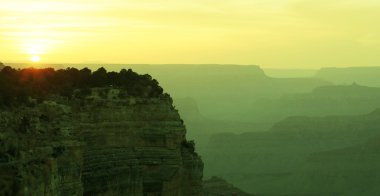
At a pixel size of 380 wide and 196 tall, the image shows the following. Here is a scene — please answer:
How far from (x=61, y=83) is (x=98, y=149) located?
3293 millimetres

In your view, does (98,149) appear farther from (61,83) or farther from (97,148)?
(61,83)

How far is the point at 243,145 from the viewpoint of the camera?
129 m

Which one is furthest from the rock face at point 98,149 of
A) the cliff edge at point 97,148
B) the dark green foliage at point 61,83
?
the dark green foliage at point 61,83

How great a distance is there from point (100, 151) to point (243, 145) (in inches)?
4149

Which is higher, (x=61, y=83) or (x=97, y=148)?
→ (x=61, y=83)

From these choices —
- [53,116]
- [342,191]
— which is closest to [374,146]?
[342,191]

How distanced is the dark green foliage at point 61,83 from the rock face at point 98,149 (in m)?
0.60

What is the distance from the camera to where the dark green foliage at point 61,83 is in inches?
848

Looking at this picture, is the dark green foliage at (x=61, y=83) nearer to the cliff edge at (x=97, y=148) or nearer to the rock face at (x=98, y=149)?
the cliff edge at (x=97, y=148)

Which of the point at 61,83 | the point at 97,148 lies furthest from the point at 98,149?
the point at 61,83

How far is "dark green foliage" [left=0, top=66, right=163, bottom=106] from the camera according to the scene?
21547mm

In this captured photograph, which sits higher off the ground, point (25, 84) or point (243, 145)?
point (243, 145)

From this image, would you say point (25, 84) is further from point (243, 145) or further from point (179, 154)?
point (243, 145)

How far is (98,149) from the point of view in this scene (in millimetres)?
24141
